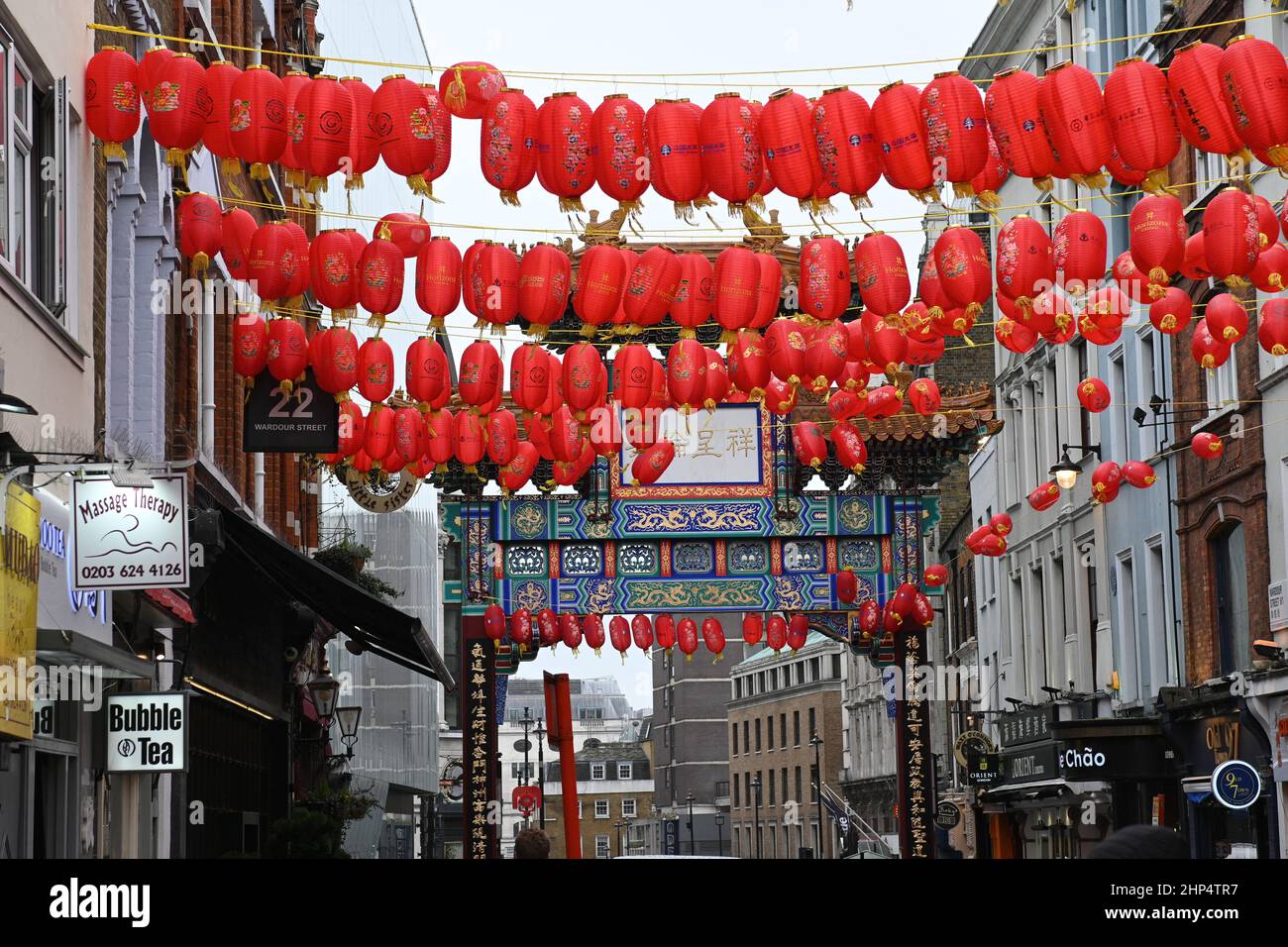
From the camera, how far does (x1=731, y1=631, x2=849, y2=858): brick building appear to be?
83.2 m

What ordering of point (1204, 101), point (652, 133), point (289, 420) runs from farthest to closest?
point (289, 420)
point (652, 133)
point (1204, 101)

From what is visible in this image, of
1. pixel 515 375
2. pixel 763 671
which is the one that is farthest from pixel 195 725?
pixel 763 671

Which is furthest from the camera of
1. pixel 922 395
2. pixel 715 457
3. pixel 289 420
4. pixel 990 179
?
pixel 715 457

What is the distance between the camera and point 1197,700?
2458cm

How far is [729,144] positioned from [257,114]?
3.49 metres

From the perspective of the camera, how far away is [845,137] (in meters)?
13.4

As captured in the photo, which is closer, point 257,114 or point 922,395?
point 257,114

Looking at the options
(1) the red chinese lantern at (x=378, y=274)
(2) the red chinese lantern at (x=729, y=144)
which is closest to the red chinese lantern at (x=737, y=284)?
(2) the red chinese lantern at (x=729, y=144)

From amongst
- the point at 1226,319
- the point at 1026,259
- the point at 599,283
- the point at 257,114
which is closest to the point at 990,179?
the point at 1026,259

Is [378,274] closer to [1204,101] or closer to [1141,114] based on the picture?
[1141,114]

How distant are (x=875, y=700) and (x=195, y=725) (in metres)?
56.2

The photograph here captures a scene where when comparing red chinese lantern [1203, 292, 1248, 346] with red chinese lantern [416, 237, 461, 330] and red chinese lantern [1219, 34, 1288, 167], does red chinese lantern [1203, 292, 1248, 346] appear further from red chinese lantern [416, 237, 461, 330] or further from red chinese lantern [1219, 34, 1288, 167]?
red chinese lantern [416, 237, 461, 330]

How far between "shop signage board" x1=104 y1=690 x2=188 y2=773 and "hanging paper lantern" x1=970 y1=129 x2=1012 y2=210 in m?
6.91

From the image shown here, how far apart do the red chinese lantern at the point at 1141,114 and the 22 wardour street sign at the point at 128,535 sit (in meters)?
6.89
